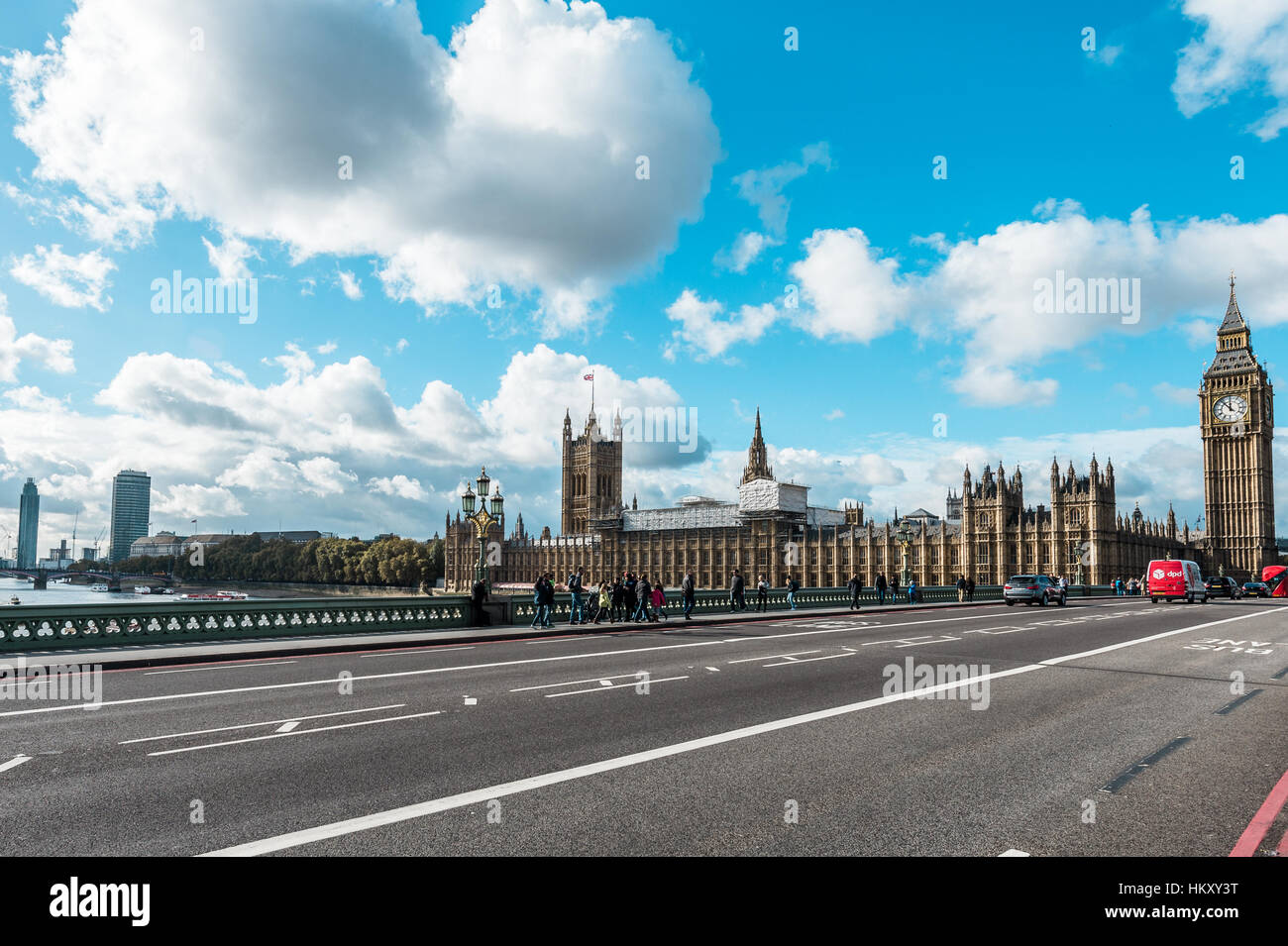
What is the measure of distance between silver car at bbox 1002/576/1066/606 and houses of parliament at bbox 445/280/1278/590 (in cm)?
3483

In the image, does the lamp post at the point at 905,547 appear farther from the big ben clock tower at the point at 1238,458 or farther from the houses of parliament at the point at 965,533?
the big ben clock tower at the point at 1238,458

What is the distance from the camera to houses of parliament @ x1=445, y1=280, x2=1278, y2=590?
10350 cm

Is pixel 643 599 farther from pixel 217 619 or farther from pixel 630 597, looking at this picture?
pixel 217 619

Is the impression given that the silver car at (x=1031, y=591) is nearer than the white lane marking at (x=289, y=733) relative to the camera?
No

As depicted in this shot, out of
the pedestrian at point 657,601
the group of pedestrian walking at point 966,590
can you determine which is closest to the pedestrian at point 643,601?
the pedestrian at point 657,601

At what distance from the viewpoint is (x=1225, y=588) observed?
66.4 meters

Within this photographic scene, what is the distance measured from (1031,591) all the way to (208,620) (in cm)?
4316

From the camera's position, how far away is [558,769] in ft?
26.4

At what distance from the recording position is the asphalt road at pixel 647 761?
241 inches

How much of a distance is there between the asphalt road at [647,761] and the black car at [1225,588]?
56.1 metres

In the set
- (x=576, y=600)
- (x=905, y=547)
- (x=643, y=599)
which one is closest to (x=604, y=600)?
(x=576, y=600)

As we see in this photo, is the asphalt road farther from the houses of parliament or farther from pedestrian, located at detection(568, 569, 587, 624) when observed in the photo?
the houses of parliament

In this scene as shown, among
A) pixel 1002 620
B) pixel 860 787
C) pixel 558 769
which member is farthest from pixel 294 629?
pixel 1002 620
